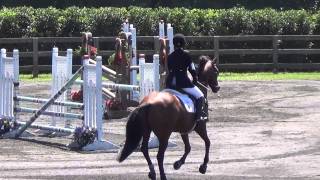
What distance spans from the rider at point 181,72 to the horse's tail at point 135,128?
103cm

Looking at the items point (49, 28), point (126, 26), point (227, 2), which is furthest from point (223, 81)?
point (227, 2)

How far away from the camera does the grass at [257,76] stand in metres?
32.3

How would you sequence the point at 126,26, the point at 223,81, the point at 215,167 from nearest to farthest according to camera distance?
the point at 215,167
the point at 126,26
the point at 223,81

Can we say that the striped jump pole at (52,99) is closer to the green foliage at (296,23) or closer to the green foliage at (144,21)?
the green foliage at (144,21)

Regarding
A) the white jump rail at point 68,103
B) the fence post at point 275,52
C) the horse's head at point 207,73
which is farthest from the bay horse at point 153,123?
the fence post at point 275,52

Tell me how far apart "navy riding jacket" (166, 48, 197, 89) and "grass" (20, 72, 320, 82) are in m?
18.7

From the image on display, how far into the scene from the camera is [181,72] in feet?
44.3

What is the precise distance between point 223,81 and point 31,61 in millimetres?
10184

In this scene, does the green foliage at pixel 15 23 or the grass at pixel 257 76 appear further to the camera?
the green foliage at pixel 15 23

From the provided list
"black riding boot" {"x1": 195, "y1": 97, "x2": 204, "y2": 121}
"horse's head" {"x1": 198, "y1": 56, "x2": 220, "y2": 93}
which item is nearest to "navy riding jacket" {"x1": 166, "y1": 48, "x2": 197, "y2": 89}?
"black riding boot" {"x1": 195, "y1": 97, "x2": 204, "y2": 121}

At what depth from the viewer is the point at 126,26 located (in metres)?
26.1

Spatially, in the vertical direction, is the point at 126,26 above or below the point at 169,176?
above

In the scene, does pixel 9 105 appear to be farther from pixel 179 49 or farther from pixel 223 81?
pixel 223 81

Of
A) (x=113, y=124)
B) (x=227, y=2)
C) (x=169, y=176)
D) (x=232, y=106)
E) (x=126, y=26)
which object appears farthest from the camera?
(x=227, y=2)
